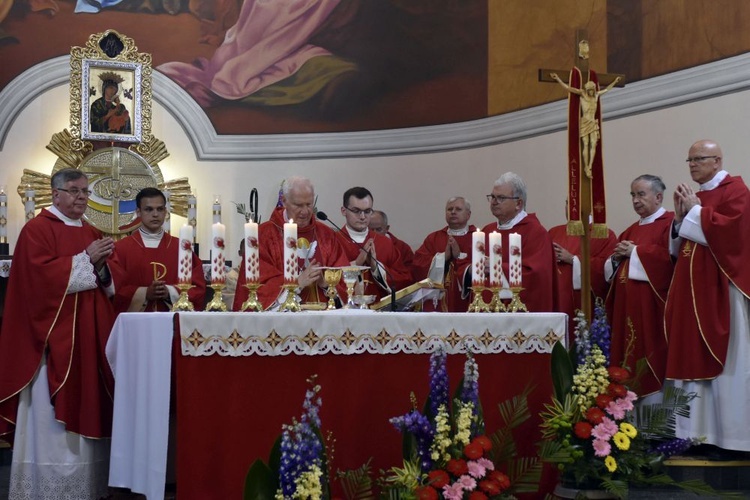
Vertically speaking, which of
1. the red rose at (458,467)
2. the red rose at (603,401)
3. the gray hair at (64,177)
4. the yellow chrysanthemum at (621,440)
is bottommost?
the red rose at (458,467)

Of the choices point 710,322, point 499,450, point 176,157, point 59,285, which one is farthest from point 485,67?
point 499,450

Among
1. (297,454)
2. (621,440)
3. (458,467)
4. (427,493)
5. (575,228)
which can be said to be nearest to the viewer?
(297,454)

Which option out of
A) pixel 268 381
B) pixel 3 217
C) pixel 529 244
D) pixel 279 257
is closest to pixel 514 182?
pixel 529 244

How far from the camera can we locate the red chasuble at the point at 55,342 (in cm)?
538

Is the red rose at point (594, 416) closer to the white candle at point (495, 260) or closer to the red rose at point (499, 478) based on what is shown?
the red rose at point (499, 478)

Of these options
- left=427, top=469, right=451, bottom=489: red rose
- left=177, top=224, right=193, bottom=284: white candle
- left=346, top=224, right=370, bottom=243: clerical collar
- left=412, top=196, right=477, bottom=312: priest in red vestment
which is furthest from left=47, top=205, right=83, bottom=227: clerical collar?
left=427, top=469, right=451, bottom=489: red rose

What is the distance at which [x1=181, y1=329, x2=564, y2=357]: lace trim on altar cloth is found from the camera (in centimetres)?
429

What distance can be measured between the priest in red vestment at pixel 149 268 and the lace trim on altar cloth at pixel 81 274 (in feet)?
1.00

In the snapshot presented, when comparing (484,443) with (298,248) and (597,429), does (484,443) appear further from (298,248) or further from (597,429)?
(298,248)

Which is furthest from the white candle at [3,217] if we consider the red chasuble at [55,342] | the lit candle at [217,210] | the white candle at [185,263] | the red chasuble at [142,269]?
the white candle at [185,263]

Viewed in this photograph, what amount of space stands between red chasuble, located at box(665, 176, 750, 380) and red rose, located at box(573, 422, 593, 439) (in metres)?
1.82

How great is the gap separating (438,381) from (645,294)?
9.68 feet

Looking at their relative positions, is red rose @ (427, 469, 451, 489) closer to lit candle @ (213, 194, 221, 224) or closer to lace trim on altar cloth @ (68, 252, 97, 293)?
lace trim on altar cloth @ (68, 252, 97, 293)

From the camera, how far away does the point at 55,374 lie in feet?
17.7
